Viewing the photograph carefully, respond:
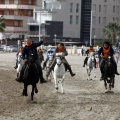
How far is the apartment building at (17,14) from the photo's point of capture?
394 feet

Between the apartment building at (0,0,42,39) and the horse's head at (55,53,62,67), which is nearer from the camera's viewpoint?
the horse's head at (55,53,62,67)

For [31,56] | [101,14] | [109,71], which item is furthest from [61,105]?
[101,14]

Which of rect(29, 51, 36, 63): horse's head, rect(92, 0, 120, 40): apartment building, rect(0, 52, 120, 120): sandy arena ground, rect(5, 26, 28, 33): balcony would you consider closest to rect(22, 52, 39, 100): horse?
rect(29, 51, 36, 63): horse's head

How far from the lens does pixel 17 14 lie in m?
122

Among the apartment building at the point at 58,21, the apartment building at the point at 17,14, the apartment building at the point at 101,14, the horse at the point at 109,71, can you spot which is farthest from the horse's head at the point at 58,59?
the apartment building at the point at 101,14

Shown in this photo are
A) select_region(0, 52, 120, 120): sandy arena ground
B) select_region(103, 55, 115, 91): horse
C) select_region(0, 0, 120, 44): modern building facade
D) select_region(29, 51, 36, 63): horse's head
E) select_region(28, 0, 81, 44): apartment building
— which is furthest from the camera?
select_region(0, 0, 120, 44): modern building facade

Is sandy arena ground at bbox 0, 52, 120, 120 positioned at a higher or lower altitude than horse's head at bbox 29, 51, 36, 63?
lower

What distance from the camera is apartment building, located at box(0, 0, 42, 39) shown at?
12012 cm

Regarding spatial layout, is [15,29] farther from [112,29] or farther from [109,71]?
[109,71]

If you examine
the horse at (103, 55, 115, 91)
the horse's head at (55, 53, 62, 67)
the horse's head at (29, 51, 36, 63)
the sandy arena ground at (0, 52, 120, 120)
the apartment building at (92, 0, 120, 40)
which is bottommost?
the sandy arena ground at (0, 52, 120, 120)

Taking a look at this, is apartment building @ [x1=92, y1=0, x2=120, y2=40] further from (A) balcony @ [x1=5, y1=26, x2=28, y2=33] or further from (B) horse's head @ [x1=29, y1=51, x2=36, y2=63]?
(B) horse's head @ [x1=29, y1=51, x2=36, y2=63]

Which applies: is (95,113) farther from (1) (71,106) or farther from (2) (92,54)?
(2) (92,54)

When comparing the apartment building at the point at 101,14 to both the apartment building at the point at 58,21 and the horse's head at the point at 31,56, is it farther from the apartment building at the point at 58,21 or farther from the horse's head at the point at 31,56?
the horse's head at the point at 31,56

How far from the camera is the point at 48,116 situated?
1417cm
